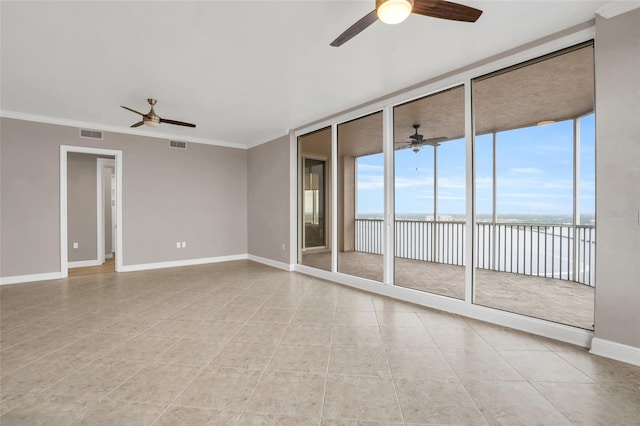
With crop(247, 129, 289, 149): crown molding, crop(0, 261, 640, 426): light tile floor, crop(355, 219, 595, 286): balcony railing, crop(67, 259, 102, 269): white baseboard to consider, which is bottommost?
crop(0, 261, 640, 426): light tile floor

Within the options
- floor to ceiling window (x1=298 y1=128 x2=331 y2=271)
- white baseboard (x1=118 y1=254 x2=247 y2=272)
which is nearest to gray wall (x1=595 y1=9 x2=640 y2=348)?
floor to ceiling window (x1=298 y1=128 x2=331 y2=271)

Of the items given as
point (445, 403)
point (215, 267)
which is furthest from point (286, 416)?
point (215, 267)

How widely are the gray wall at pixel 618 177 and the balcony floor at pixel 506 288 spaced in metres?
0.46

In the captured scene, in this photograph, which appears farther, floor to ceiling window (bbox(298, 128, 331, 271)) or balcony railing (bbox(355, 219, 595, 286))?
floor to ceiling window (bbox(298, 128, 331, 271))

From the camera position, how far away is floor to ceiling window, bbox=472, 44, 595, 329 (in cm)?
372

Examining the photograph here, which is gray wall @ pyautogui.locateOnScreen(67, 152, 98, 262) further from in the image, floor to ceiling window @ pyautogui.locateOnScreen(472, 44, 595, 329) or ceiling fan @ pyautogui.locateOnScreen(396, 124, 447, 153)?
floor to ceiling window @ pyautogui.locateOnScreen(472, 44, 595, 329)

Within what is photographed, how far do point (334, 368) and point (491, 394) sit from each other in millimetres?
1073

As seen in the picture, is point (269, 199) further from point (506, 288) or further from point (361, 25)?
point (361, 25)

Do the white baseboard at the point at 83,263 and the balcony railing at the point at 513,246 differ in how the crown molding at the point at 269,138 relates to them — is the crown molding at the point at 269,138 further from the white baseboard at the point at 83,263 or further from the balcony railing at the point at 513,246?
the white baseboard at the point at 83,263

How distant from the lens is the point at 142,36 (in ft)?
9.04

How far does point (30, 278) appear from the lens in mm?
5043

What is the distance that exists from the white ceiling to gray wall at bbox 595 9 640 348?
1.28 feet

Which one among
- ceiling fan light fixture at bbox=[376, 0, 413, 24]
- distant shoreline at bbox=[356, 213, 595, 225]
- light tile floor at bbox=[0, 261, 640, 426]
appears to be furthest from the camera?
distant shoreline at bbox=[356, 213, 595, 225]

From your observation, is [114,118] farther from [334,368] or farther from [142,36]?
[334,368]
